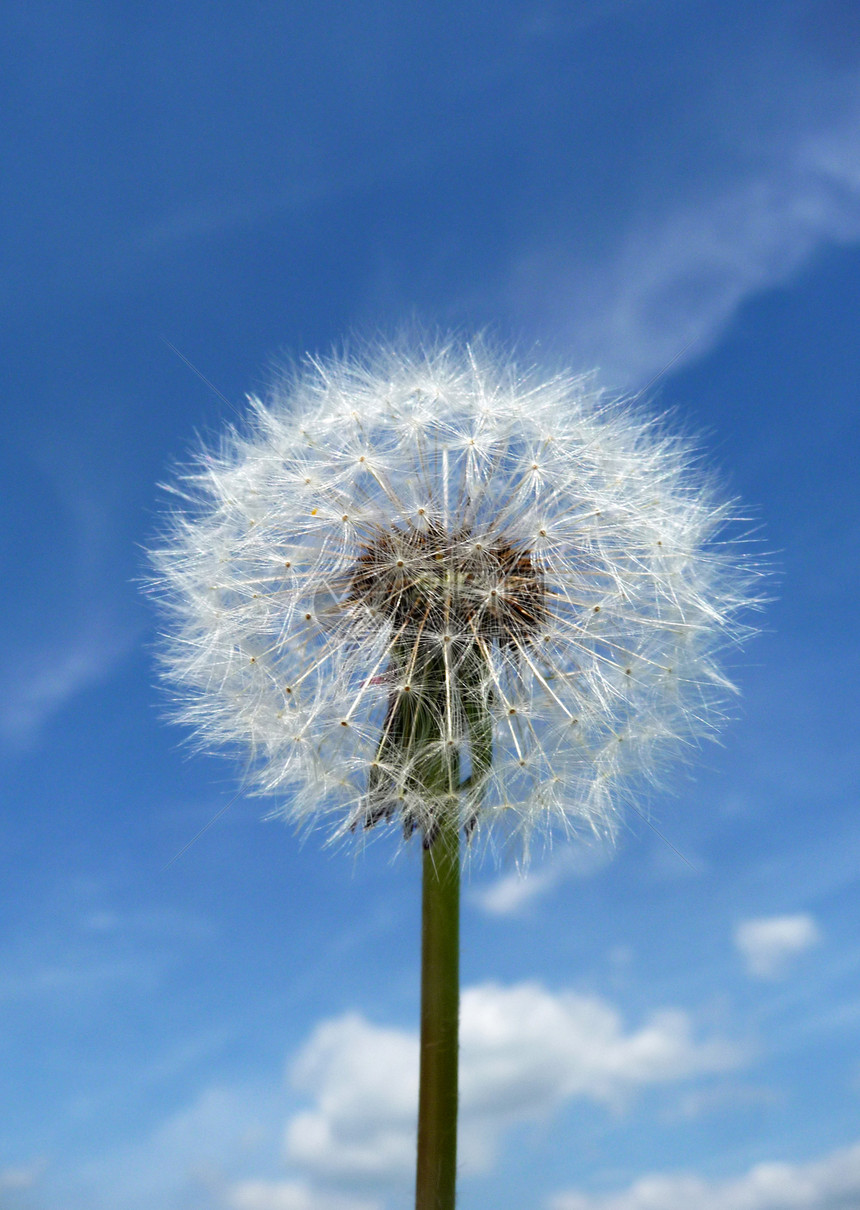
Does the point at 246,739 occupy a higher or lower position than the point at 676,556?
lower

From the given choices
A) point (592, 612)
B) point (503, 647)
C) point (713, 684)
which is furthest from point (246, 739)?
point (713, 684)

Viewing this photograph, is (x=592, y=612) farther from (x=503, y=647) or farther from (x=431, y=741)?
(x=431, y=741)

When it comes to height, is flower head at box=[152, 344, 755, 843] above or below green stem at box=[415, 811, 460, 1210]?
above

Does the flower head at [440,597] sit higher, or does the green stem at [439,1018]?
the flower head at [440,597]

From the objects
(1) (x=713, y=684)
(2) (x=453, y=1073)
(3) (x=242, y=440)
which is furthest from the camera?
(3) (x=242, y=440)

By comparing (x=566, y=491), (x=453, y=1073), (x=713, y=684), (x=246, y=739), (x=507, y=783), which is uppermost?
(x=566, y=491)

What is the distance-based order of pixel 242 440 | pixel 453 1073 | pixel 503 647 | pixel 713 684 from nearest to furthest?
pixel 453 1073 → pixel 503 647 → pixel 713 684 → pixel 242 440

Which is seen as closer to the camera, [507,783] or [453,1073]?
[453,1073]
